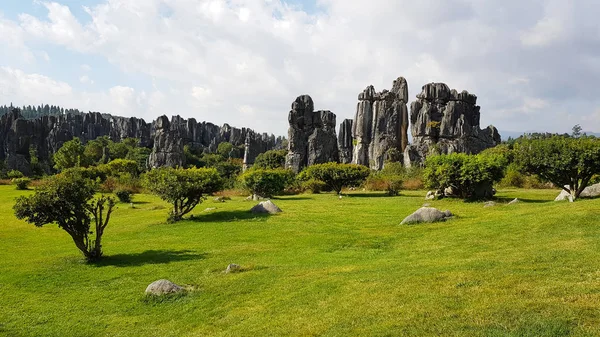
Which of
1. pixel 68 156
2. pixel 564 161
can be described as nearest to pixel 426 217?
pixel 564 161

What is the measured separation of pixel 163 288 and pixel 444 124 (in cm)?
6444

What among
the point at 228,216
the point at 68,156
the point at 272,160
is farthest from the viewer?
the point at 272,160

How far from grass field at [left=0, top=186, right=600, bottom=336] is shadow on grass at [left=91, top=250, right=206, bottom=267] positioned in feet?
0.43

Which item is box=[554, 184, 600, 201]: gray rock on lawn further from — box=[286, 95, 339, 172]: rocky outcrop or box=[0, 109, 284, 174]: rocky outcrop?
box=[0, 109, 284, 174]: rocky outcrop

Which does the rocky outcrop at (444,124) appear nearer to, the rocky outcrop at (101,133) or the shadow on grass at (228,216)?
the shadow on grass at (228,216)

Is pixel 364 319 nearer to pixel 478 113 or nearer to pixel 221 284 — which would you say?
pixel 221 284

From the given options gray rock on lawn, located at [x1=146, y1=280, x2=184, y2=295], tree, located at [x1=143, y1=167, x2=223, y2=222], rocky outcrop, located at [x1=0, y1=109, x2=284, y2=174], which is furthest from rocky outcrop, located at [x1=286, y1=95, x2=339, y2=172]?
gray rock on lawn, located at [x1=146, y1=280, x2=184, y2=295]

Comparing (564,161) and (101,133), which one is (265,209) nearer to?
(564,161)

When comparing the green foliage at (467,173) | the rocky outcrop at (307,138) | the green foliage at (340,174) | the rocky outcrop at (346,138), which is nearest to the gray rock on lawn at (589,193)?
the green foliage at (467,173)

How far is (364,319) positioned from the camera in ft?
26.2

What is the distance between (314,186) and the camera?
145ft

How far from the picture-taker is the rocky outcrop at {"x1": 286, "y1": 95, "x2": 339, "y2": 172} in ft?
199

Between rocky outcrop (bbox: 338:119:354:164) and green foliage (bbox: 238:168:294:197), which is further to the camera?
rocky outcrop (bbox: 338:119:354:164)

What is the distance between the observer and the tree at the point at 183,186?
2497 centimetres
